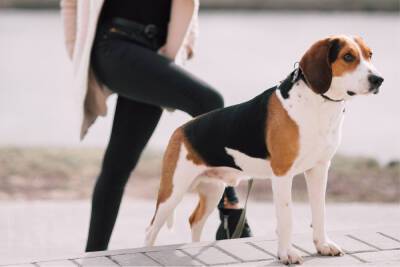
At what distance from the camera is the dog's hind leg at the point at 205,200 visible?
4688 millimetres

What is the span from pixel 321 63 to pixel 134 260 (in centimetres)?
125

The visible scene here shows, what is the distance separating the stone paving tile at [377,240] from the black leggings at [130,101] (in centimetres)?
68

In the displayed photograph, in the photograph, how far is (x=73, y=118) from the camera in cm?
1241

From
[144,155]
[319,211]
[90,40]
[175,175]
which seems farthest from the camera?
[144,155]

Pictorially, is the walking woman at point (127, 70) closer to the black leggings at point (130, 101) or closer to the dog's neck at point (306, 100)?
the black leggings at point (130, 101)

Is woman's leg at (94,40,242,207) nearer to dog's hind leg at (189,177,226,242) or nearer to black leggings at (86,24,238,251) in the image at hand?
black leggings at (86,24,238,251)

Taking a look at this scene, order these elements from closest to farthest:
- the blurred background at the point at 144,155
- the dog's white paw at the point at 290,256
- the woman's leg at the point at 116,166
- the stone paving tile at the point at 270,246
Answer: the dog's white paw at the point at 290,256, the stone paving tile at the point at 270,246, the woman's leg at the point at 116,166, the blurred background at the point at 144,155

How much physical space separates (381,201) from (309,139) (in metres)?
4.03

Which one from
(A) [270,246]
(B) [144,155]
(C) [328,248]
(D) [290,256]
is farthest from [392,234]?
(B) [144,155]

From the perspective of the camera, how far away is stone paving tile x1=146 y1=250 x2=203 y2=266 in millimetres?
4258

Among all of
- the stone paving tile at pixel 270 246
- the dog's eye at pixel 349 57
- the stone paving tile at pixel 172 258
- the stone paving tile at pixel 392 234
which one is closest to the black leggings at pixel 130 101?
the stone paving tile at pixel 270 246

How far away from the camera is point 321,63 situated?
3.95 m

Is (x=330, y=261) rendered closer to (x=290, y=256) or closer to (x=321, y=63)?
(x=290, y=256)

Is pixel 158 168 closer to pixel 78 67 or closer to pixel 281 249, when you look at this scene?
pixel 78 67
